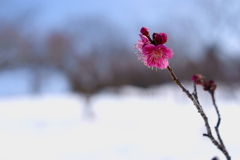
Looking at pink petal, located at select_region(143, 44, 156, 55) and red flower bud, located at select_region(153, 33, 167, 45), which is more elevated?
red flower bud, located at select_region(153, 33, 167, 45)

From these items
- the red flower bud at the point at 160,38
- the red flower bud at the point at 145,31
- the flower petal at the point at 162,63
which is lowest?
the flower petal at the point at 162,63

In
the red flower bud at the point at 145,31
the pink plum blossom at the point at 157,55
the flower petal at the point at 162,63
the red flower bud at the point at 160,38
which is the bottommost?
the flower petal at the point at 162,63

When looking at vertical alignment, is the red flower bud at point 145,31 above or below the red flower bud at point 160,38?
above

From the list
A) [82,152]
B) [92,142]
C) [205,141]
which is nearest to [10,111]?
[92,142]

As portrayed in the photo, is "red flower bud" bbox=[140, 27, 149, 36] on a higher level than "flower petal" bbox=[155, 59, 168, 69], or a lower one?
higher

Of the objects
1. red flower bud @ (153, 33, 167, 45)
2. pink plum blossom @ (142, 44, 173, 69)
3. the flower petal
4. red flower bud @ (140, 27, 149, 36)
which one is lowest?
the flower petal

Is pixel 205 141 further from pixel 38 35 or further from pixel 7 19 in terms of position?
pixel 38 35

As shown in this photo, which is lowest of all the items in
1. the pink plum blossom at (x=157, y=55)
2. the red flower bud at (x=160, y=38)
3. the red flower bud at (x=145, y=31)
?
the pink plum blossom at (x=157, y=55)

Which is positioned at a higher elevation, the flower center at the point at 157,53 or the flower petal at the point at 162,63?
the flower center at the point at 157,53
